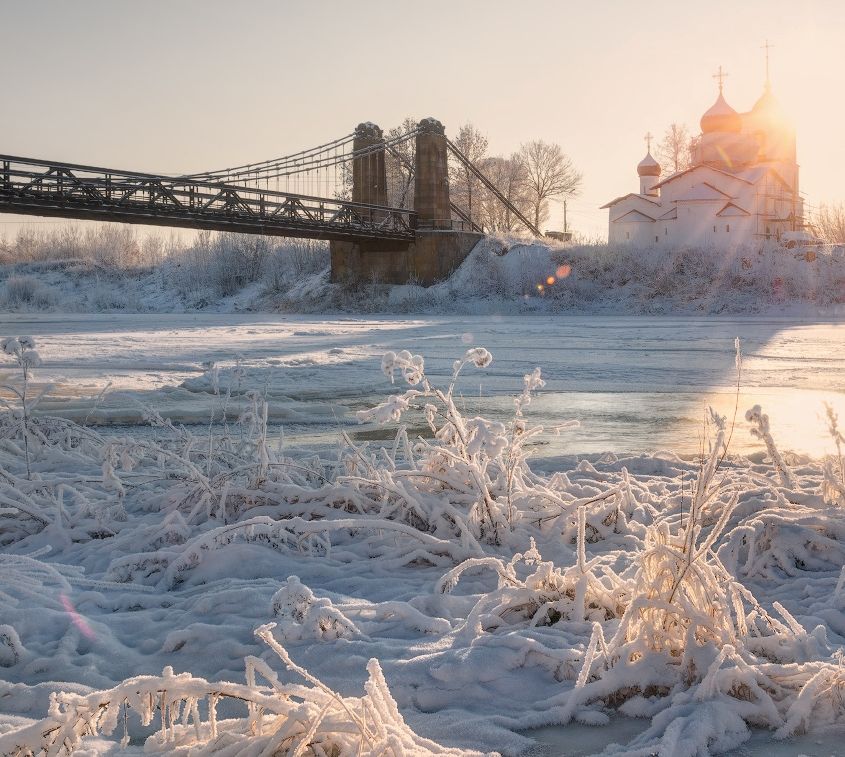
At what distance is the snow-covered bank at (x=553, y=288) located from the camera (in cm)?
3497

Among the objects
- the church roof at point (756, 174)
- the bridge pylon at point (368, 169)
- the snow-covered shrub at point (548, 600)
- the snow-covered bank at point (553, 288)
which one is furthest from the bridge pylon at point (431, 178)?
the snow-covered shrub at point (548, 600)

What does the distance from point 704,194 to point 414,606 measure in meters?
51.2

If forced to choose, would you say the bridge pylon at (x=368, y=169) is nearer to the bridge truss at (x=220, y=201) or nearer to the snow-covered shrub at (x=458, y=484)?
the bridge truss at (x=220, y=201)

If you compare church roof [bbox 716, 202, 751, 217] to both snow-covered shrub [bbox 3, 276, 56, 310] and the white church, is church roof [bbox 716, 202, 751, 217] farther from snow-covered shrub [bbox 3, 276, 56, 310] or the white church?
snow-covered shrub [bbox 3, 276, 56, 310]

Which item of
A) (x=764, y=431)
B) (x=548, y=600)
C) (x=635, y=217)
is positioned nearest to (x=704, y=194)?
(x=635, y=217)

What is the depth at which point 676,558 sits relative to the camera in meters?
2.39

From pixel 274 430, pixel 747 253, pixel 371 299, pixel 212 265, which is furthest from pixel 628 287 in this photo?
pixel 274 430

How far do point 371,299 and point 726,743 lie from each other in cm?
3777

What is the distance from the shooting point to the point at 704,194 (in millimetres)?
51125

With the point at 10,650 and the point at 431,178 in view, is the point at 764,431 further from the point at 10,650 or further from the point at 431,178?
the point at 431,178

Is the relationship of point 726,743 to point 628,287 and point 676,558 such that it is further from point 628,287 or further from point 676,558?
point 628,287

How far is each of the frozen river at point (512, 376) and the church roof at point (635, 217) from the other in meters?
34.9

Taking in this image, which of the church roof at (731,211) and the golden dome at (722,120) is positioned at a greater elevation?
the golden dome at (722,120)

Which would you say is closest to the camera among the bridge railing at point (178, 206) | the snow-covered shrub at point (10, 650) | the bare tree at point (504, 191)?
the snow-covered shrub at point (10, 650)
